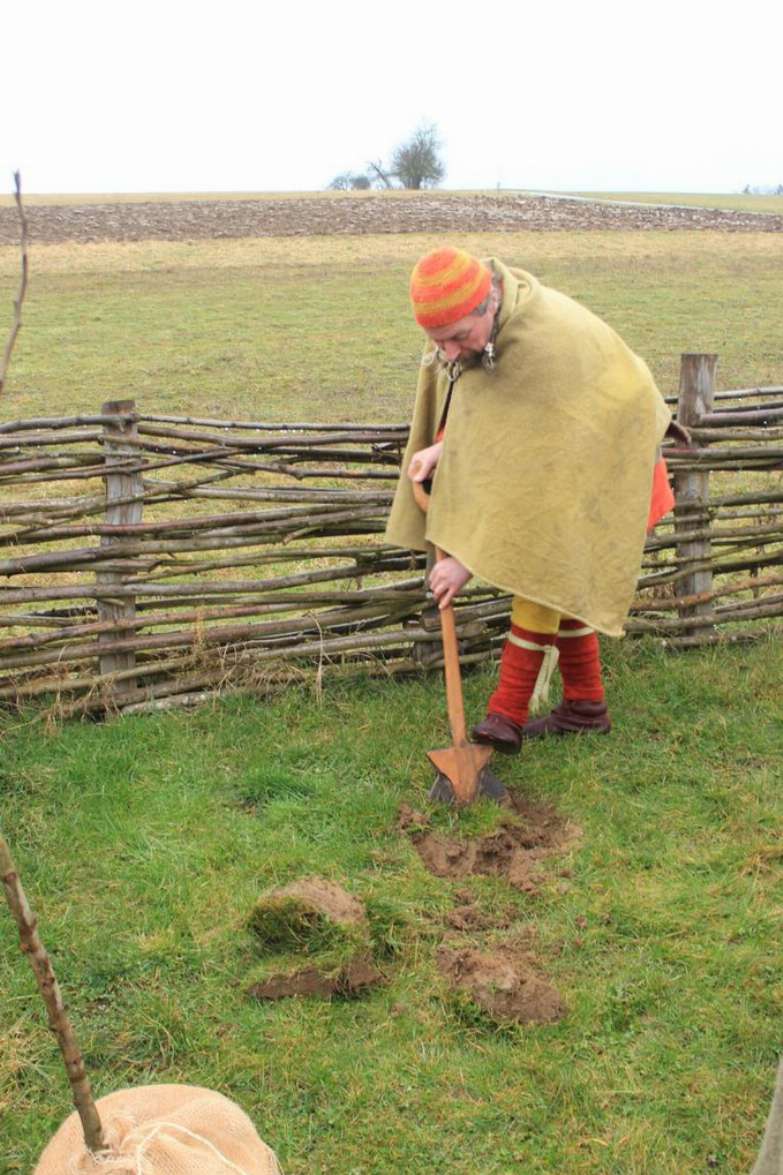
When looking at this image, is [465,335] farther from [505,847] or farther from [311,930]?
[311,930]

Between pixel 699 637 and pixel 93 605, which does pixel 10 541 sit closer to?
pixel 93 605

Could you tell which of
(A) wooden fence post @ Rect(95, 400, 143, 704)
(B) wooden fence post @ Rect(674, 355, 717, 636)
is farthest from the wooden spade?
(B) wooden fence post @ Rect(674, 355, 717, 636)

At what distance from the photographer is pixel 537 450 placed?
124 inches

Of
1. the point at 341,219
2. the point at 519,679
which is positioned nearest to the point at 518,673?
the point at 519,679

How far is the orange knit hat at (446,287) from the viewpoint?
9.66ft

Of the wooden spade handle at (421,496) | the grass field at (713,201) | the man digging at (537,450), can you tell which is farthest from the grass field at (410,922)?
the grass field at (713,201)

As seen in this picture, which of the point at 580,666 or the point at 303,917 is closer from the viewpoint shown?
the point at 303,917

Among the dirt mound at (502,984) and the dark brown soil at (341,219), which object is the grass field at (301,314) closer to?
the dark brown soil at (341,219)

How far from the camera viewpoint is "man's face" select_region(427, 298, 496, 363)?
9.95 feet

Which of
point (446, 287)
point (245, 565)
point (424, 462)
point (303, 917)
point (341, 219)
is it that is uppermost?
point (341, 219)

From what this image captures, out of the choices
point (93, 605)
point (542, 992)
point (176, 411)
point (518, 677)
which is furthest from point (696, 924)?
point (176, 411)

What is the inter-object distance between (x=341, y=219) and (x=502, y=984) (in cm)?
2754

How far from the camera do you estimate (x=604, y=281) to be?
1808 cm

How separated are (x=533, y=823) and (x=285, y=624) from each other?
3.94 feet
